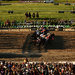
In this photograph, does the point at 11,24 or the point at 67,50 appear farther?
the point at 11,24

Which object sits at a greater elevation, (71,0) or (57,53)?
(71,0)

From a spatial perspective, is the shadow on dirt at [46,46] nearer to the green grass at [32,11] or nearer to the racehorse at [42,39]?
the racehorse at [42,39]

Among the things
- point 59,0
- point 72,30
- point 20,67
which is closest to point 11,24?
point 72,30

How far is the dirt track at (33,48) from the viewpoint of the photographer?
19031 mm

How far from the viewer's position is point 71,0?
6744cm

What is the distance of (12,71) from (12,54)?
5.69 meters

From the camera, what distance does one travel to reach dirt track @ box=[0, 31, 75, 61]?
19.0 m

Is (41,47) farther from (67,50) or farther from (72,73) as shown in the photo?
(72,73)

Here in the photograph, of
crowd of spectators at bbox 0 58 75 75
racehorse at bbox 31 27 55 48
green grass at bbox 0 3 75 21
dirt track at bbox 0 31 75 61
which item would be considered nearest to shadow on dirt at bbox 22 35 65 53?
dirt track at bbox 0 31 75 61

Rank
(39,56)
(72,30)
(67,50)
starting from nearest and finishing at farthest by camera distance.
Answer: (39,56), (67,50), (72,30)

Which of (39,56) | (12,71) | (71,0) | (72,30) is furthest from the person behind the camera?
(71,0)

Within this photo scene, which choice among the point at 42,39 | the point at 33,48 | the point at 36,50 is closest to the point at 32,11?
the point at 42,39

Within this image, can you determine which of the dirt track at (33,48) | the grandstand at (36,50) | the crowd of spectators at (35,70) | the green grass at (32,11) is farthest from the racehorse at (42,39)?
the green grass at (32,11)

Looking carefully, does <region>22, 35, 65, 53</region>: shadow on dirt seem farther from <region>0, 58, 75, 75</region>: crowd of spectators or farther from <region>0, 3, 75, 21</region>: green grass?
<region>0, 3, 75, 21</region>: green grass
